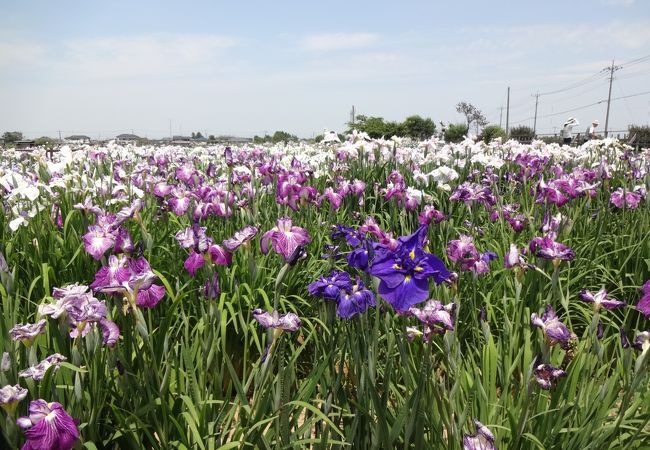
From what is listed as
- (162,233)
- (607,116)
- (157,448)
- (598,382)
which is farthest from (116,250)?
(607,116)

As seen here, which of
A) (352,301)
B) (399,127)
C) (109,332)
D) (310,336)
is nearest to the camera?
(109,332)

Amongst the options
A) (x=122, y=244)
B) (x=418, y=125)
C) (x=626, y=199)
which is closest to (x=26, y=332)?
(x=122, y=244)

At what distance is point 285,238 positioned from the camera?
7.44 feet

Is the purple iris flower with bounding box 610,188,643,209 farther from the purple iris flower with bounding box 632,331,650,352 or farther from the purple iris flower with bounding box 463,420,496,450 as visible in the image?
the purple iris flower with bounding box 463,420,496,450

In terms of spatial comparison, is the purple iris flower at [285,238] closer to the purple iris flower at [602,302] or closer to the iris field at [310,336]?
the iris field at [310,336]

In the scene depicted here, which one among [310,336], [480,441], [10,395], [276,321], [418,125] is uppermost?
[418,125]

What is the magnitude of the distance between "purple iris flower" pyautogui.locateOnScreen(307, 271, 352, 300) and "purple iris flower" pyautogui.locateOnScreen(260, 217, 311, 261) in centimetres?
45

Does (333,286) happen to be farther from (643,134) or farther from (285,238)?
(643,134)

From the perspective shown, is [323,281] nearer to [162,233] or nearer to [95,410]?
[95,410]

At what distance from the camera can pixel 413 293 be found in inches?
56.4

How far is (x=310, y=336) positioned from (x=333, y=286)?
0.94m

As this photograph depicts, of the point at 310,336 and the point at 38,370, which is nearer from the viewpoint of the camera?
the point at 38,370

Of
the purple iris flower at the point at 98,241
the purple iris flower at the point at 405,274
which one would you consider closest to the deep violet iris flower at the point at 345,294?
the purple iris flower at the point at 405,274

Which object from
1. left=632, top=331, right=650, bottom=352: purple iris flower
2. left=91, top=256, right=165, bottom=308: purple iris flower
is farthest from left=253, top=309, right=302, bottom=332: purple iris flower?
left=632, top=331, right=650, bottom=352: purple iris flower
